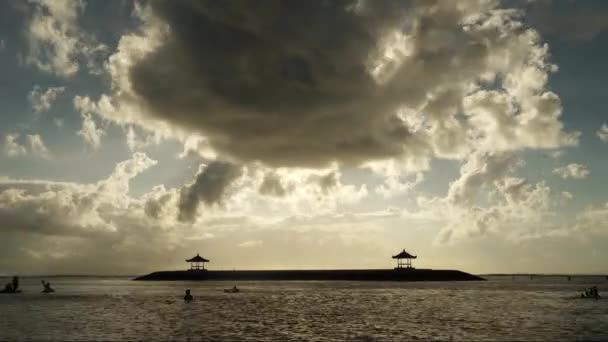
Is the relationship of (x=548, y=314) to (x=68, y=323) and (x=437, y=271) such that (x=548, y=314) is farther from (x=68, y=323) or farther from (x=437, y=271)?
(x=437, y=271)

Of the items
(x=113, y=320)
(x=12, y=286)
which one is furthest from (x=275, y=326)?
(x=12, y=286)

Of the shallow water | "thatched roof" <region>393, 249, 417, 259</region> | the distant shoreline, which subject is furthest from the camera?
the distant shoreline

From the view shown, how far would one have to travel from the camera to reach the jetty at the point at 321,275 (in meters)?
147

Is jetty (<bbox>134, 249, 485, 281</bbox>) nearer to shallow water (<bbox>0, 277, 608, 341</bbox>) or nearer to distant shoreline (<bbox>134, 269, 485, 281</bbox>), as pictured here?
distant shoreline (<bbox>134, 269, 485, 281</bbox>)

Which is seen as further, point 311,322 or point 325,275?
point 325,275

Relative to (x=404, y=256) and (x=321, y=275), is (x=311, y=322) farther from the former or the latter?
(x=321, y=275)

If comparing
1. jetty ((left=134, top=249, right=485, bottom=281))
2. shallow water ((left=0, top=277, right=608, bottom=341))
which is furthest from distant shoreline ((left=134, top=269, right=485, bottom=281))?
shallow water ((left=0, top=277, right=608, bottom=341))

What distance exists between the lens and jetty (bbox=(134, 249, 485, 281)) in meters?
147

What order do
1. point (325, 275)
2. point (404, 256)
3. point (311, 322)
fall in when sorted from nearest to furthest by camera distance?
point (311, 322), point (404, 256), point (325, 275)

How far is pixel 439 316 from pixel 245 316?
17467mm

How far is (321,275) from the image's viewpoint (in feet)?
579

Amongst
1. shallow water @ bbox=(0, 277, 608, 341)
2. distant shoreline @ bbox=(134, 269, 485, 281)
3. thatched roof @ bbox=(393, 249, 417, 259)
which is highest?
thatched roof @ bbox=(393, 249, 417, 259)

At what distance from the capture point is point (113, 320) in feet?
152

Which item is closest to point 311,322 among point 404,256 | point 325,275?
point 404,256
